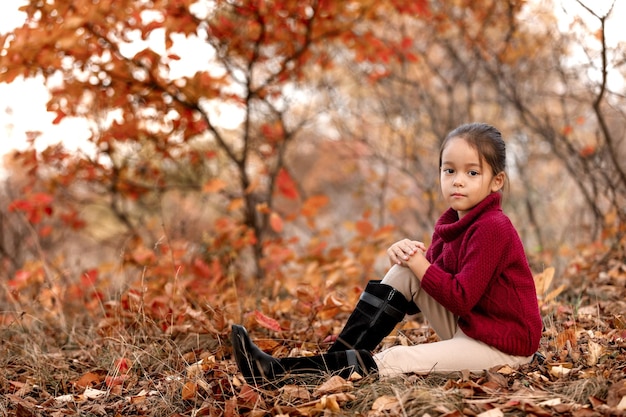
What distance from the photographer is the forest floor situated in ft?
6.61

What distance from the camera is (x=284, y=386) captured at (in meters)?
2.20

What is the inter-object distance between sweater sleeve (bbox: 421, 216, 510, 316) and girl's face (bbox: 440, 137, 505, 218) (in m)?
0.11

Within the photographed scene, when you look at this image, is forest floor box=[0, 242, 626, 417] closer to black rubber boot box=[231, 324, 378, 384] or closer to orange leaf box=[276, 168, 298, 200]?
black rubber boot box=[231, 324, 378, 384]

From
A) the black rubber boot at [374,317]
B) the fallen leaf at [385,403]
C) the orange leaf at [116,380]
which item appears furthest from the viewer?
the orange leaf at [116,380]

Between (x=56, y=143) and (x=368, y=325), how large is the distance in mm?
3561

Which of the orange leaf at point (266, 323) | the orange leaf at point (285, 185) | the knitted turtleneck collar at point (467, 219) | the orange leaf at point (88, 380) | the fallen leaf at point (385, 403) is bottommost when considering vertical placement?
the orange leaf at point (88, 380)

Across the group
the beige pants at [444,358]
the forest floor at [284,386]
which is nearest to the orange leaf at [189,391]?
the forest floor at [284,386]

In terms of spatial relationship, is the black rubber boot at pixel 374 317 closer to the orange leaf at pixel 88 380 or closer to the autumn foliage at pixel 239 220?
the autumn foliage at pixel 239 220

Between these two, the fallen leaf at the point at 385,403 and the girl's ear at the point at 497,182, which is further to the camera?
the girl's ear at the point at 497,182

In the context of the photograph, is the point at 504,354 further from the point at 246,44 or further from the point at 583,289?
the point at 246,44

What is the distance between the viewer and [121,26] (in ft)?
13.3

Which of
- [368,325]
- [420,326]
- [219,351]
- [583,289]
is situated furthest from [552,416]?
[583,289]

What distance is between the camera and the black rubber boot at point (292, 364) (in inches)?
86.8

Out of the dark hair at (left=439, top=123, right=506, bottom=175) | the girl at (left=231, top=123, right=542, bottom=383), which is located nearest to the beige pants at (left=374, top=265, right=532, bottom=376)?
the girl at (left=231, top=123, right=542, bottom=383)
